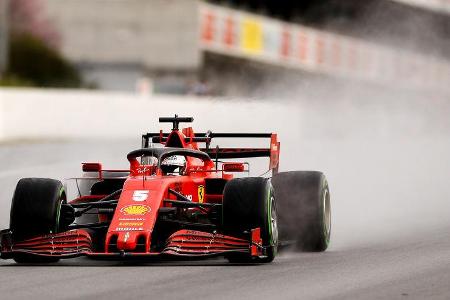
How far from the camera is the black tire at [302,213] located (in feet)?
37.6

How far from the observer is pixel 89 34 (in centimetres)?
6019

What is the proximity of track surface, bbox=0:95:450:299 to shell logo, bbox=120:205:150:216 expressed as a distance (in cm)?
41

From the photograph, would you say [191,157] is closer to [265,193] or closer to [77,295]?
[265,193]

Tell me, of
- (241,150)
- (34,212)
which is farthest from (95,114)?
(34,212)

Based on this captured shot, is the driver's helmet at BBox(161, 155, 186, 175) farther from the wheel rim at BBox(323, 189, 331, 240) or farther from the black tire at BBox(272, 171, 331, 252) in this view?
the wheel rim at BBox(323, 189, 331, 240)

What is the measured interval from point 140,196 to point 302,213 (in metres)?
1.82

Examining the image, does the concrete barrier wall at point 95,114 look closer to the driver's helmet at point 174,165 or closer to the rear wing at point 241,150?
the rear wing at point 241,150

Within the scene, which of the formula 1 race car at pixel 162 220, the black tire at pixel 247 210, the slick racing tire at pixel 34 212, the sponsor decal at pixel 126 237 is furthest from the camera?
the slick racing tire at pixel 34 212

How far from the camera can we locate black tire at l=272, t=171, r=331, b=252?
11461mm

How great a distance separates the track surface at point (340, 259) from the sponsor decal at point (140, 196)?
51cm

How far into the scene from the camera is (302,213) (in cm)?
1152

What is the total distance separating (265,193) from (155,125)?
24940 mm

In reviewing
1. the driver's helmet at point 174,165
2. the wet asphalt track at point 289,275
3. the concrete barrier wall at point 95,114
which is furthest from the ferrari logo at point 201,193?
the concrete barrier wall at point 95,114

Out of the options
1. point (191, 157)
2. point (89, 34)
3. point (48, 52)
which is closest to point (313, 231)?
point (191, 157)
